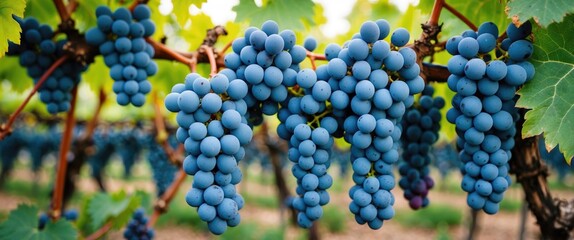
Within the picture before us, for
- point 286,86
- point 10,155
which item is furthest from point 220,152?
point 10,155

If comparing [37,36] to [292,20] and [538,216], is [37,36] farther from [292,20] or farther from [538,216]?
[538,216]

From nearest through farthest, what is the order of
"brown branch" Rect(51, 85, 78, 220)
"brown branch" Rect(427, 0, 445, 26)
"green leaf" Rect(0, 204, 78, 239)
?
"brown branch" Rect(427, 0, 445, 26) → "green leaf" Rect(0, 204, 78, 239) → "brown branch" Rect(51, 85, 78, 220)

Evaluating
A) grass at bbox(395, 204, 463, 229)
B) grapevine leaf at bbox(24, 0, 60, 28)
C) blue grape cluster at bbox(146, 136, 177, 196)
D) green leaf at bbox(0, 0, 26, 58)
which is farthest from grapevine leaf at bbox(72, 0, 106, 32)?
grass at bbox(395, 204, 463, 229)

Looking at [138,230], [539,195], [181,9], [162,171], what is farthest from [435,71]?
[162,171]

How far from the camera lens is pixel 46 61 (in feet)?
4.34

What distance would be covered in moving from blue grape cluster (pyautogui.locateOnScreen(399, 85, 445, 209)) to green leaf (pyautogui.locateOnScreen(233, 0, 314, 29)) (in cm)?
44

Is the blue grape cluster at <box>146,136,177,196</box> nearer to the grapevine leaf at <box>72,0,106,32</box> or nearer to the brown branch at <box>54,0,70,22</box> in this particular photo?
the grapevine leaf at <box>72,0,106,32</box>

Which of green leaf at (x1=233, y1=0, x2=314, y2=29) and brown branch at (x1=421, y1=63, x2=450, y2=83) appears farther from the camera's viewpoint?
green leaf at (x1=233, y1=0, x2=314, y2=29)

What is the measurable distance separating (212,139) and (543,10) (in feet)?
2.31

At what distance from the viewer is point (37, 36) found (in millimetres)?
1281

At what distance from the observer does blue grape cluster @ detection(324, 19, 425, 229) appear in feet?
2.99

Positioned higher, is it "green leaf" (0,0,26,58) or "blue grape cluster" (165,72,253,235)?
"green leaf" (0,0,26,58)

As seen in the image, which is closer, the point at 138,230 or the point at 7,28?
the point at 7,28

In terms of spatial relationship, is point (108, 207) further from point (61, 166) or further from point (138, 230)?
point (61, 166)
